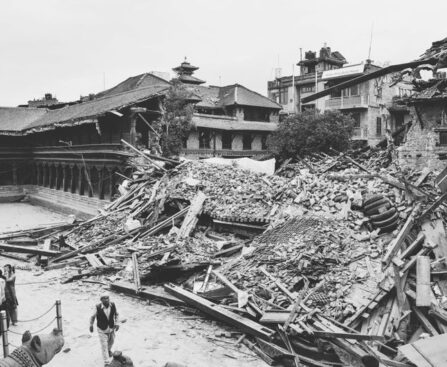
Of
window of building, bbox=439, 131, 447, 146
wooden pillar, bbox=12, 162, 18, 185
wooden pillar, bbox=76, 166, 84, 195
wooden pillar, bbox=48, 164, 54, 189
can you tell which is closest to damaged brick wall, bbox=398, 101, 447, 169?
window of building, bbox=439, 131, 447, 146

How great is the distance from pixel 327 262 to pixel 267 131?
33381 millimetres

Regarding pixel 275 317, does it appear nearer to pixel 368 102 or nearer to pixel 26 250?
pixel 26 250

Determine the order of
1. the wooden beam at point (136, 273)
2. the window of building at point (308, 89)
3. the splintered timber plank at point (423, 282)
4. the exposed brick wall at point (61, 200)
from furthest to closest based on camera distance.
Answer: the window of building at point (308, 89) → the exposed brick wall at point (61, 200) → the wooden beam at point (136, 273) → the splintered timber plank at point (423, 282)

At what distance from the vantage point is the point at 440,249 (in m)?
11.4

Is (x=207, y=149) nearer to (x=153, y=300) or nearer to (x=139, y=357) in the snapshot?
(x=153, y=300)

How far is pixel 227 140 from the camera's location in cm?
4281

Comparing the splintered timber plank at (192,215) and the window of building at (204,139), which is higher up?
the window of building at (204,139)

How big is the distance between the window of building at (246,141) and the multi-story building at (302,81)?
30.7 feet

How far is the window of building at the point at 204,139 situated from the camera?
4081 cm

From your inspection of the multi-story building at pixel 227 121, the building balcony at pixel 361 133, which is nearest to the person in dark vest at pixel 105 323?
the multi-story building at pixel 227 121

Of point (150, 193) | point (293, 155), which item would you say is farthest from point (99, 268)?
point (293, 155)

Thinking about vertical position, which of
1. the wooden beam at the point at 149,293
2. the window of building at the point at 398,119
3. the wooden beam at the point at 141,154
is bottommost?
the wooden beam at the point at 149,293

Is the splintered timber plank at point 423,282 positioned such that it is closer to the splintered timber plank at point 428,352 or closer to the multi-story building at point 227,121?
the splintered timber plank at point 428,352

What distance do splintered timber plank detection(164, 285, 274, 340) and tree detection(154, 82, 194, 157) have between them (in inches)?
783
